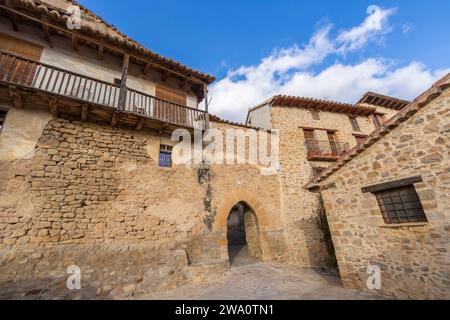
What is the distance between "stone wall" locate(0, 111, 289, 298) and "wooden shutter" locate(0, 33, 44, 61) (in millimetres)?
2631

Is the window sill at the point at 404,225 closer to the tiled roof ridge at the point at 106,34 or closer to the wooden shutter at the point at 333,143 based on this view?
the wooden shutter at the point at 333,143

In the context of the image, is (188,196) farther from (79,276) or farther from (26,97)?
(26,97)

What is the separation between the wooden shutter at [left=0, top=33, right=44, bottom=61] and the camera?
5.76m

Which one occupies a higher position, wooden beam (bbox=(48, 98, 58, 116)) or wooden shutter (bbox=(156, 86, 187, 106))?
wooden shutter (bbox=(156, 86, 187, 106))

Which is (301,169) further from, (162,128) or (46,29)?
(46,29)

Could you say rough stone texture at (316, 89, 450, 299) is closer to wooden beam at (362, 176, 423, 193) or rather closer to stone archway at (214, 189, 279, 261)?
wooden beam at (362, 176, 423, 193)

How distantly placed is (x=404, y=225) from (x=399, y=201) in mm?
542

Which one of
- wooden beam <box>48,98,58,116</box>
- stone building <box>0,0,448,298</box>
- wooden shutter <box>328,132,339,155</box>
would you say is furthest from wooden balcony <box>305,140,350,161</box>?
wooden beam <box>48,98,58,116</box>

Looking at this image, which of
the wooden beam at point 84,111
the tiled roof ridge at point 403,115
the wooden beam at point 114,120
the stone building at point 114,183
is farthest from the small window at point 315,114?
the wooden beam at point 84,111

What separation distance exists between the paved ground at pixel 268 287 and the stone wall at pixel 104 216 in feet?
1.70

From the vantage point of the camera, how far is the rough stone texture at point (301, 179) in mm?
8688

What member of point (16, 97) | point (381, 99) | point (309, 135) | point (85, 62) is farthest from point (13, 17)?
point (381, 99)
